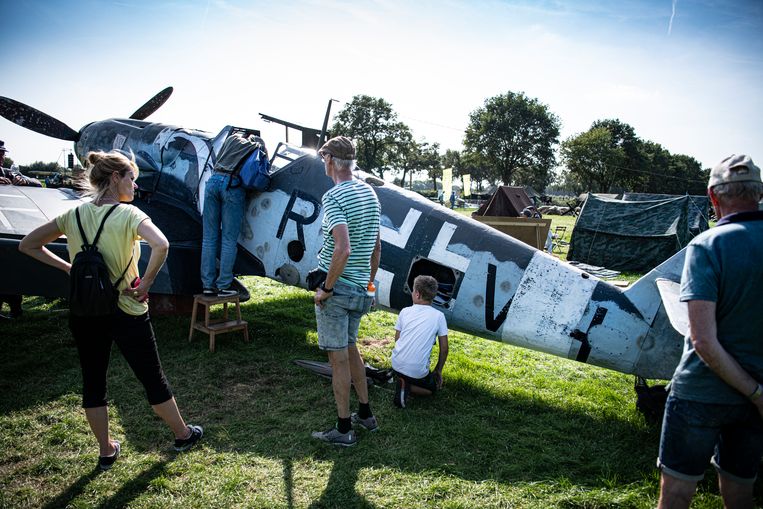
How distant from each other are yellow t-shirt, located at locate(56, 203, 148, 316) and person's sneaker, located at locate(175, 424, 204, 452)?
1177 mm

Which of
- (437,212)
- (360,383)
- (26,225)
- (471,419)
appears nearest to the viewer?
(360,383)

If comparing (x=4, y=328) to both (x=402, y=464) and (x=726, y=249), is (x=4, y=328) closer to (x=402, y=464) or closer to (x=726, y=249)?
(x=402, y=464)

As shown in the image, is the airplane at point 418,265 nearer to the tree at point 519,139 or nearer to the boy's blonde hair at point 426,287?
the boy's blonde hair at point 426,287

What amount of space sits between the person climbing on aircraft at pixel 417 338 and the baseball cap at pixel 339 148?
5.04 ft

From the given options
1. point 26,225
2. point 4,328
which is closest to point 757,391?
point 26,225

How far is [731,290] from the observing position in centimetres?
211

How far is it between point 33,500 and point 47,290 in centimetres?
275

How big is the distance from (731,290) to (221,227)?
512 cm

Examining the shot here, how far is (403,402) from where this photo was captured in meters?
4.43

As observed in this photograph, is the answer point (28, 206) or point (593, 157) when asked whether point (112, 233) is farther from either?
point (593, 157)

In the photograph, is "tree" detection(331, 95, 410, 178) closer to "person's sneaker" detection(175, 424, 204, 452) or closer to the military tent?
the military tent

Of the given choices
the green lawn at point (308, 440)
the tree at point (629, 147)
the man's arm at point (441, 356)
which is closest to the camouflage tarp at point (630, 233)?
the green lawn at point (308, 440)

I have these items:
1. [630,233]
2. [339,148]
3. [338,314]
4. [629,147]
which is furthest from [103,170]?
[629,147]

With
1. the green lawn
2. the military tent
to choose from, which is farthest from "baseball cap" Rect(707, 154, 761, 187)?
the military tent
